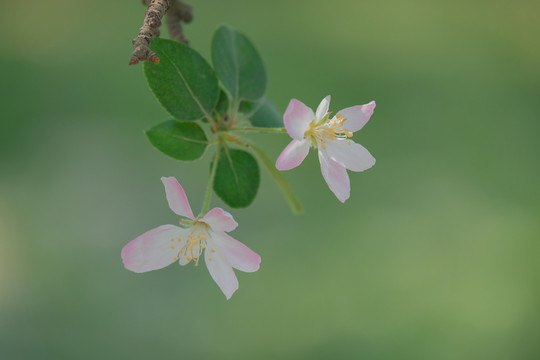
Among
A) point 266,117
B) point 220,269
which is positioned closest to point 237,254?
point 220,269

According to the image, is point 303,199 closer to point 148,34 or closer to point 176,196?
point 176,196

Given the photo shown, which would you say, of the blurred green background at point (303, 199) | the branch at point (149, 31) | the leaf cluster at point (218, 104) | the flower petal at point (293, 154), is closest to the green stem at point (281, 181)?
the leaf cluster at point (218, 104)

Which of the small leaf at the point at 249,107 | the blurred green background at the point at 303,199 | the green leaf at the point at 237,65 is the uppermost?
the blurred green background at the point at 303,199

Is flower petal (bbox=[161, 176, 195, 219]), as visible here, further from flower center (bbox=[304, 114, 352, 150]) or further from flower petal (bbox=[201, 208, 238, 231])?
flower center (bbox=[304, 114, 352, 150])

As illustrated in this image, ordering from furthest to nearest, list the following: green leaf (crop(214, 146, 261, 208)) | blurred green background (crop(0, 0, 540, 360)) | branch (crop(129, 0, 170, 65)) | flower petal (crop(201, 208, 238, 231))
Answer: blurred green background (crop(0, 0, 540, 360)) → green leaf (crop(214, 146, 261, 208)) → flower petal (crop(201, 208, 238, 231)) → branch (crop(129, 0, 170, 65))

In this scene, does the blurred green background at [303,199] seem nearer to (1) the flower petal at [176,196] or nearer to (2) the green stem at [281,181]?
(2) the green stem at [281,181]

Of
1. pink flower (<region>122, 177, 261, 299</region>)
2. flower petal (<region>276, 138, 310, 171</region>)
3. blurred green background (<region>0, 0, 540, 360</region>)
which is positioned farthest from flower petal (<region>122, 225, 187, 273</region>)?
blurred green background (<region>0, 0, 540, 360</region>)

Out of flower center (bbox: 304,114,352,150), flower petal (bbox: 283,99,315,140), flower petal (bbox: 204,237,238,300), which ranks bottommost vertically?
flower petal (bbox: 204,237,238,300)

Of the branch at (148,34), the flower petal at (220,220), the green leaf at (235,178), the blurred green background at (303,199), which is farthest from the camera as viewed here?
the blurred green background at (303,199)
